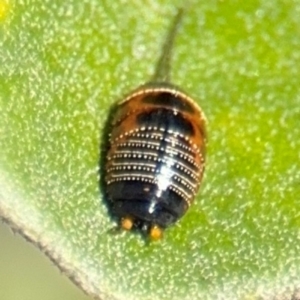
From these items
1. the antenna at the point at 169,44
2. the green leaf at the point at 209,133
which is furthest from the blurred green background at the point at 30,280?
the antenna at the point at 169,44

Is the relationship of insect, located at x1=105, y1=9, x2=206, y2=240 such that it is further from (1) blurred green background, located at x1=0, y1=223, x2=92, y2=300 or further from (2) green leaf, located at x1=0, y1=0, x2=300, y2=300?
(1) blurred green background, located at x1=0, y1=223, x2=92, y2=300

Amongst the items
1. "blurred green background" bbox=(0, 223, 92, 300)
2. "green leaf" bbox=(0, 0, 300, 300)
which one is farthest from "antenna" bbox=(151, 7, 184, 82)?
"blurred green background" bbox=(0, 223, 92, 300)

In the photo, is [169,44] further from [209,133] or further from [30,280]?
[30,280]

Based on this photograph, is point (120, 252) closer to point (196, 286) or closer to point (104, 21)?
point (196, 286)

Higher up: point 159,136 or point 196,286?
point 159,136

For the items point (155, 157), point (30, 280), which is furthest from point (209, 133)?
point (30, 280)

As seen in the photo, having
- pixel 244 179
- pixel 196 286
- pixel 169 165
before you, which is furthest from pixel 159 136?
pixel 196 286

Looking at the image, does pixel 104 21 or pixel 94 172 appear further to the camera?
pixel 94 172
